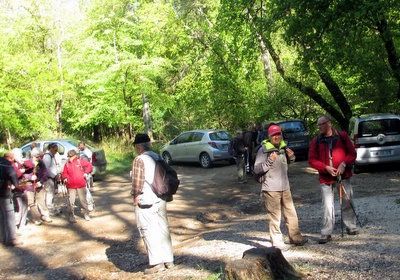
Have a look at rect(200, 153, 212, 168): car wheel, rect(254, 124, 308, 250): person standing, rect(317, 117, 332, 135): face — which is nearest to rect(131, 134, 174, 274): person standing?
rect(254, 124, 308, 250): person standing

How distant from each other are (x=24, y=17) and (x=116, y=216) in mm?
20164

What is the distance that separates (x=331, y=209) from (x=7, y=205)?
6.60m

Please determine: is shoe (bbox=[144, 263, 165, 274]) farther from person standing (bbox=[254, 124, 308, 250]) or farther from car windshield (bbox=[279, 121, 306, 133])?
car windshield (bbox=[279, 121, 306, 133])

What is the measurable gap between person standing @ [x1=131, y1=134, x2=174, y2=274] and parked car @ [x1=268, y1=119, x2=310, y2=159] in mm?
14232

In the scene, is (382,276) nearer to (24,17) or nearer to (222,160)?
(222,160)

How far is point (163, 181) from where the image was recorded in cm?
697

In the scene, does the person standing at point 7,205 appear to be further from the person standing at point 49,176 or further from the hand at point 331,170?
the hand at point 331,170

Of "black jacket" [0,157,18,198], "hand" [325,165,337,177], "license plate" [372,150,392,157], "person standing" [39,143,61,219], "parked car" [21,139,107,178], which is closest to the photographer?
"hand" [325,165,337,177]

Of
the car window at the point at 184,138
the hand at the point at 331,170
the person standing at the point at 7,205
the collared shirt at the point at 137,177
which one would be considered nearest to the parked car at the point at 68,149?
the car window at the point at 184,138

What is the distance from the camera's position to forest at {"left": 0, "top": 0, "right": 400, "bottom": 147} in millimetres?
22109

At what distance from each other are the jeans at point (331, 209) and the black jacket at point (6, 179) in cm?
636

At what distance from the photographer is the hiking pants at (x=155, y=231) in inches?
274

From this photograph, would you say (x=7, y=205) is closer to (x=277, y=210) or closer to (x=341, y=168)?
(x=277, y=210)

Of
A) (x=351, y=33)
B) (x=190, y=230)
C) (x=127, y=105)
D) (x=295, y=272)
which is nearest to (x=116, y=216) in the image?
(x=190, y=230)
